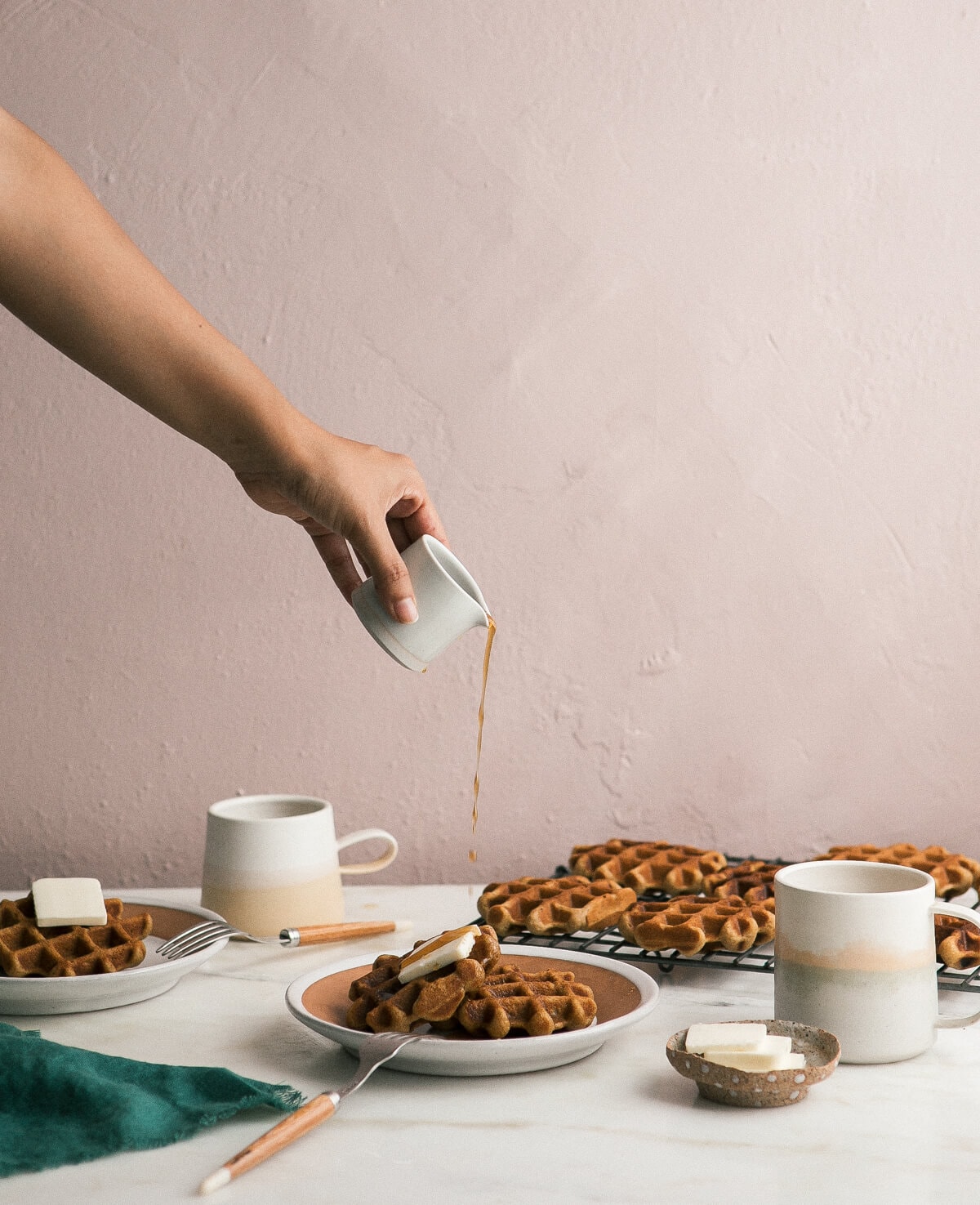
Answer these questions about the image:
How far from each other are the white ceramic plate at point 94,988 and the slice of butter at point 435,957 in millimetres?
278

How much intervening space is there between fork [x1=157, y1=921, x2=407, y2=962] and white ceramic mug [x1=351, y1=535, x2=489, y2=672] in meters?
0.36

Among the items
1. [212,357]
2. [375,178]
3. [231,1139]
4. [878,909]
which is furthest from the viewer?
[375,178]

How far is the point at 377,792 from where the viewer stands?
189 centimetres

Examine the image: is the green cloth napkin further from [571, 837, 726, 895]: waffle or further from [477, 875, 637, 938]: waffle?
[571, 837, 726, 895]: waffle

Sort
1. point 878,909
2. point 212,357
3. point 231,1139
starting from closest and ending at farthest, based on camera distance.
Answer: point 231,1139
point 878,909
point 212,357

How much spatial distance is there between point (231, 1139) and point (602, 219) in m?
1.37

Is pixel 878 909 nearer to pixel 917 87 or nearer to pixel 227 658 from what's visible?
pixel 227 658

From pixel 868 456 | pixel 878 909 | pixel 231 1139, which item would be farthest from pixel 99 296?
pixel 868 456

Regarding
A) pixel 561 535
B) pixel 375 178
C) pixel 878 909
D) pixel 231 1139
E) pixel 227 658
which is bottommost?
pixel 231 1139

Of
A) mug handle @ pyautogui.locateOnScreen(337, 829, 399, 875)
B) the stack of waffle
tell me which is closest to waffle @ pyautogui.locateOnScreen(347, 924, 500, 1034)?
the stack of waffle

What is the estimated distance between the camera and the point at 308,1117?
2.93ft

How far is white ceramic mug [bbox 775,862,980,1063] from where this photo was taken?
1.01 m

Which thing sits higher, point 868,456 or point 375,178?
point 375,178

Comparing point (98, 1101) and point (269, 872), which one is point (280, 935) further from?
point (98, 1101)
